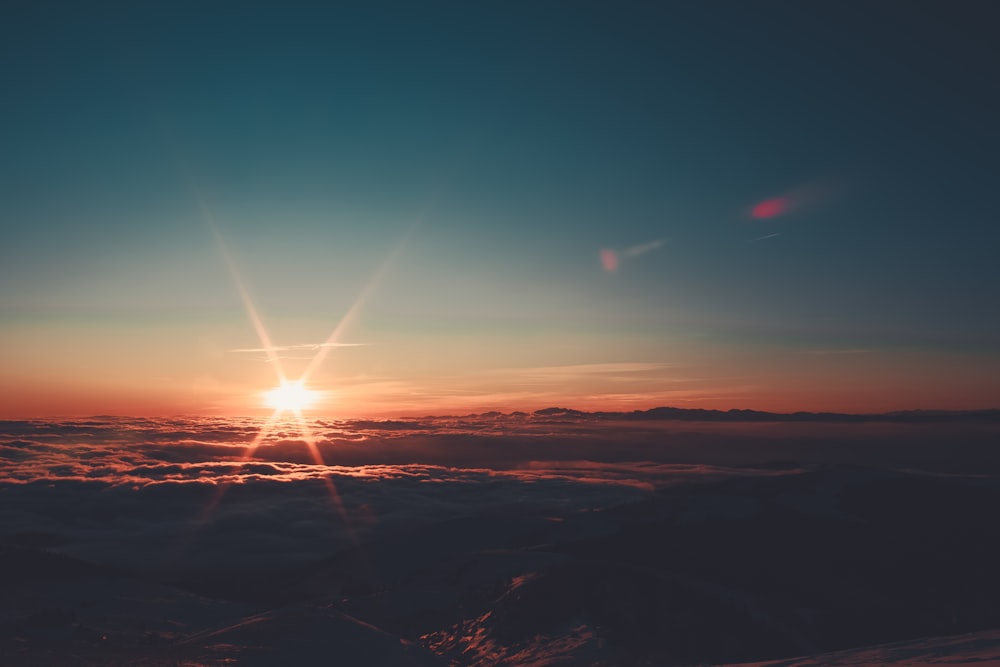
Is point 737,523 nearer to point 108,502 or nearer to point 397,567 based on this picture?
point 397,567

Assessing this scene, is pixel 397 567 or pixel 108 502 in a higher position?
pixel 108 502

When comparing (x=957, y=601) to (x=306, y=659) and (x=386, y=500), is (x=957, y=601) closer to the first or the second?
(x=306, y=659)

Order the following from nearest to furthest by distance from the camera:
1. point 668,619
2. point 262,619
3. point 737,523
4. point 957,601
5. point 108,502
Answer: point 262,619 < point 668,619 < point 957,601 < point 108,502 < point 737,523

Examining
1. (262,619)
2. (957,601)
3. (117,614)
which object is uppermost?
(262,619)

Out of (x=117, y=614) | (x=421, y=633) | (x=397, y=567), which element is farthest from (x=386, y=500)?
(x=421, y=633)

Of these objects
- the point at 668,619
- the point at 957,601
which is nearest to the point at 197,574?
the point at 668,619

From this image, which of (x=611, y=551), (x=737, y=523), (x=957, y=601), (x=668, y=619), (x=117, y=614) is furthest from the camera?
(x=737, y=523)

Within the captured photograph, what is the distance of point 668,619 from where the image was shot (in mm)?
87062

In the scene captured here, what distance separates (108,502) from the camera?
171 meters

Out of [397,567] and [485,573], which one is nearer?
[485,573]

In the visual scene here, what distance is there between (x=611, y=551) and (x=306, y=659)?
112 metres

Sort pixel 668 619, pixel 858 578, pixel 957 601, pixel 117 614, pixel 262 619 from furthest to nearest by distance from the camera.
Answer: pixel 858 578, pixel 957 601, pixel 117 614, pixel 668 619, pixel 262 619

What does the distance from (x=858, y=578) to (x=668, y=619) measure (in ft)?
263

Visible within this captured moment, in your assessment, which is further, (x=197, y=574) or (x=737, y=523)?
(x=737, y=523)
